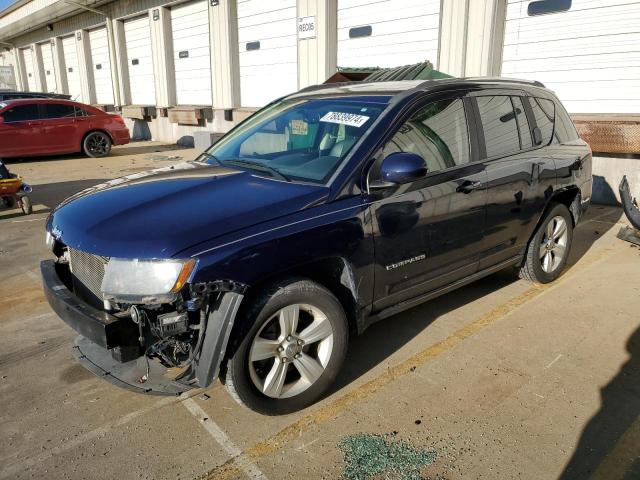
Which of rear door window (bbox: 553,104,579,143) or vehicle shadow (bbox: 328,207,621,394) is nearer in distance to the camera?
vehicle shadow (bbox: 328,207,621,394)

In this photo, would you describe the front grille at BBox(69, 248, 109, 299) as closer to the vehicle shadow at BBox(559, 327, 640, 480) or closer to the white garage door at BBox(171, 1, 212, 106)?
the vehicle shadow at BBox(559, 327, 640, 480)

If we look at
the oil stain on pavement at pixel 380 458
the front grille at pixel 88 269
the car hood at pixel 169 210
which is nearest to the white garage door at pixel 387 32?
the car hood at pixel 169 210

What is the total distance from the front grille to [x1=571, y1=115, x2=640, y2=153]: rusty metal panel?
7.48 metres

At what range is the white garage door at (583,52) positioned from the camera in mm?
7867

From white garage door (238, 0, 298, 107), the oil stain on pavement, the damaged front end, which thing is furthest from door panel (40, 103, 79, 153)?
the oil stain on pavement

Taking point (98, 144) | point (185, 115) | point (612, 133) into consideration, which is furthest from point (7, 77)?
point (612, 133)

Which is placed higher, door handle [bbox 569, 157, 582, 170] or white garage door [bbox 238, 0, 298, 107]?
white garage door [bbox 238, 0, 298, 107]

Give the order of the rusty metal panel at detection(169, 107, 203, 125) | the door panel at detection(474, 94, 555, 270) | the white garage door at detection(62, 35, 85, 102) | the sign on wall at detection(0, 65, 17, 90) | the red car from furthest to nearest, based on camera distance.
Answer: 1. the sign on wall at detection(0, 65, 17, 90)
2. the white garage door at detection(62, 35, 85, 102)
3. the rusty metal panel at detection(169, 107, 203, 125)
4. the red car
5. the door panel at detection(474, 94, 555, 270)

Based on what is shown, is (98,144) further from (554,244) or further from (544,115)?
(554,244)

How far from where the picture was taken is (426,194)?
129 inches

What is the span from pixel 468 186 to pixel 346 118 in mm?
972

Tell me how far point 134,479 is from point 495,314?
117 inches

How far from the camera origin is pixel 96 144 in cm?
1391

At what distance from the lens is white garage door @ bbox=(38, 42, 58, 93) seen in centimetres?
2754
